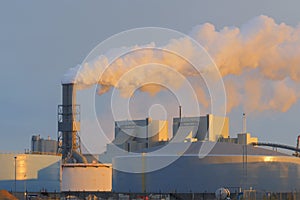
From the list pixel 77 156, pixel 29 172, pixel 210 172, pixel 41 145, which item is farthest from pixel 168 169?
pixel 41 145

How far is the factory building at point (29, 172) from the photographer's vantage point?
266ft

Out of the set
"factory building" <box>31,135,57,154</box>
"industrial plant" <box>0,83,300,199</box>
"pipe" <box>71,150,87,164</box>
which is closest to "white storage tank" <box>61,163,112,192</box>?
"industrial plant" <box>0,83,300,199</box>

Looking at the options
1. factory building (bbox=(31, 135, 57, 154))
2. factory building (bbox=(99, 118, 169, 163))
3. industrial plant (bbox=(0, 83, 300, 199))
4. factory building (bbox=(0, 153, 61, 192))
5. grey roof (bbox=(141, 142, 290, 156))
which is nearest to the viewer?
industrial plant (bbox=(0, 83, 300, 199))

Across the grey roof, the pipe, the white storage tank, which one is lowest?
the white storage tank

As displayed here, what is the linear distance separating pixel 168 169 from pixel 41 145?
115 feet

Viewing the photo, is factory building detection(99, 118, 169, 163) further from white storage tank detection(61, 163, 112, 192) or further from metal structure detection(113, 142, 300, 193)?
metal structure detection(113, 142, 300, 193)

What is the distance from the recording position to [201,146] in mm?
70125

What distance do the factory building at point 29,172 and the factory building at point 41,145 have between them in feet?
34.4

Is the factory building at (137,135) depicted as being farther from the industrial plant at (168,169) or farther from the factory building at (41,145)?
the factory building at (41,145)

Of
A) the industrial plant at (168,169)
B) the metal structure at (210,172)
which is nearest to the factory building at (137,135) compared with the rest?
the industrial plant at (168,169)

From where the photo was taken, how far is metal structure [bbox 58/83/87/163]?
3123 inches

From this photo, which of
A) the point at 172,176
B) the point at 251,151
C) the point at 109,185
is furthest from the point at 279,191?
the point at 109,185

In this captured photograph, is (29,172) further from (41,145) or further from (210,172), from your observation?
(210,172)

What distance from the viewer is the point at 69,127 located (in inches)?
3132
